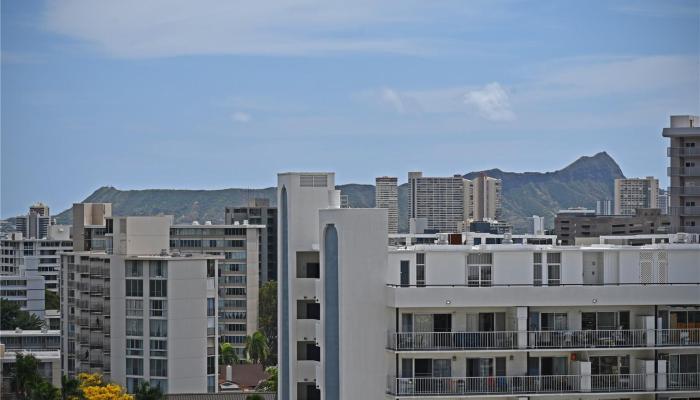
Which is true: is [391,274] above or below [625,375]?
above

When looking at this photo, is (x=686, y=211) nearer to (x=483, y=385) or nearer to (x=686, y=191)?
(x=686, y=191)

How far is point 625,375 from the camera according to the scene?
67.7 feet

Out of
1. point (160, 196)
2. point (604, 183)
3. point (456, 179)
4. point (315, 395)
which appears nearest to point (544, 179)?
point (604, 183)

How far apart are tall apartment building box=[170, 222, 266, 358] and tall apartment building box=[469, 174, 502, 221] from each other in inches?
1654

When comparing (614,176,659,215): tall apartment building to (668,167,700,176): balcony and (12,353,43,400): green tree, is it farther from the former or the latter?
(12,353,43,400): green tree

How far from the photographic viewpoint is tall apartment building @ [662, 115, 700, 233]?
2189 inches

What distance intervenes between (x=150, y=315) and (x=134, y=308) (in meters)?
0.84

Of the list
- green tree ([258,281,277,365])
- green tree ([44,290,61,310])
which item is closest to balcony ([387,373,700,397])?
green tree ([258,281,277,365])

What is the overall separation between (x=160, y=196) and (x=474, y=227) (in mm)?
59222

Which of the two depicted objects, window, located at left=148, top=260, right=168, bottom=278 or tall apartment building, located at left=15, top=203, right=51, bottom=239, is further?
tall apartment building, located at left=15, top=203, right=51, bottom=239

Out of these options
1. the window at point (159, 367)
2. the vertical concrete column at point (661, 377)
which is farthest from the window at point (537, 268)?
the window at point (159, 367)

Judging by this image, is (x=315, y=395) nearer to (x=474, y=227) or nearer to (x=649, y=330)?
(x=649, y=330)

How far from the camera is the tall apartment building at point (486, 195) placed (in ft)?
374

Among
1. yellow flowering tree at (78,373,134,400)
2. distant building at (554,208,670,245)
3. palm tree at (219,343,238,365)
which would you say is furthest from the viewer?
distant building at (554,208,670,245)
